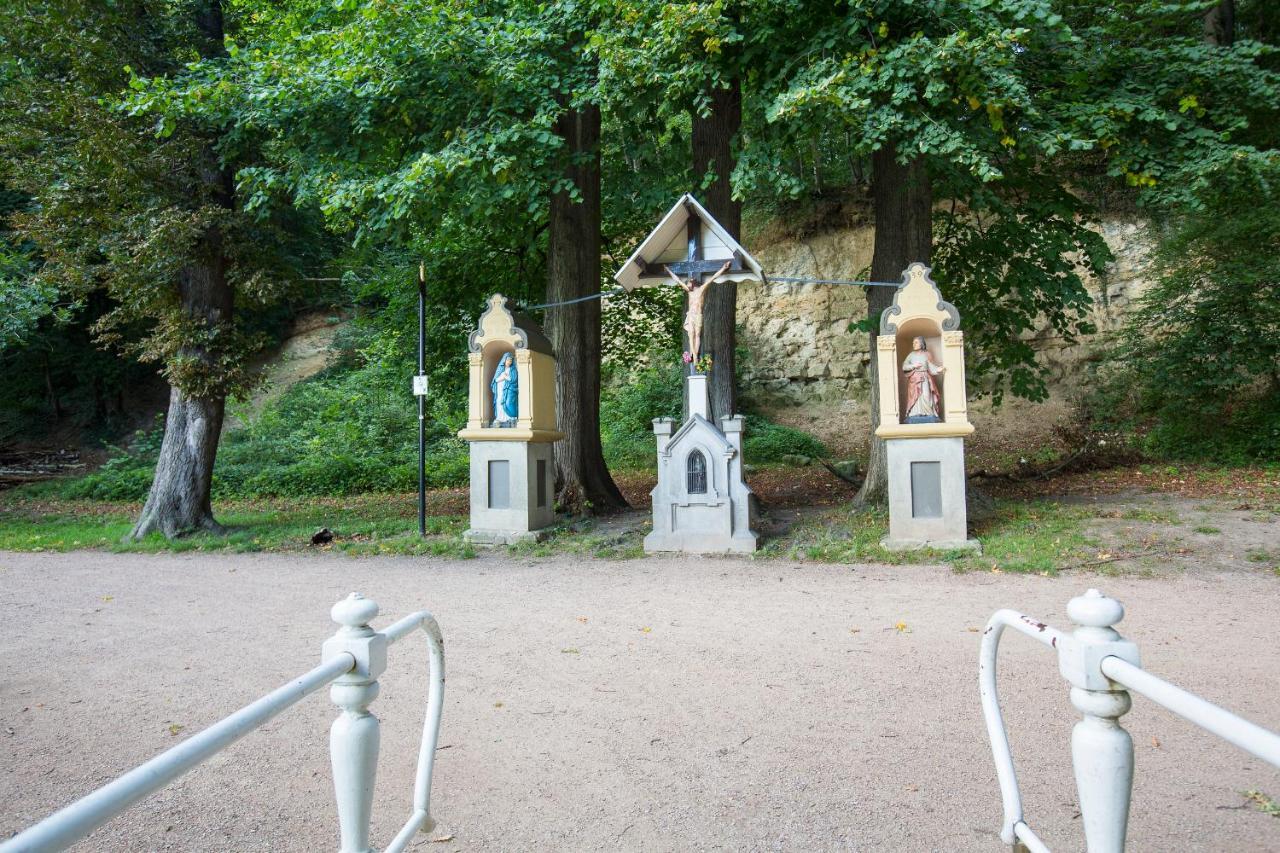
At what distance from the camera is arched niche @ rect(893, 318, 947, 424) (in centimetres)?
922

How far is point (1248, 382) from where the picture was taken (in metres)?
12.8

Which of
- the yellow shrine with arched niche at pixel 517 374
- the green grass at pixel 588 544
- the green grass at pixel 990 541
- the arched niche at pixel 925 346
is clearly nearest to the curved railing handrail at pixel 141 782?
the green grass at pixel 990 541

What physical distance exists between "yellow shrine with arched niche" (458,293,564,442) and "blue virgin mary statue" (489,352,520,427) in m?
0.07

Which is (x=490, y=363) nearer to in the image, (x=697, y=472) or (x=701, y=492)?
(x=697, y=472)

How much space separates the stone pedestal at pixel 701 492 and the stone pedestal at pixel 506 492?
A: 1848 millimetres

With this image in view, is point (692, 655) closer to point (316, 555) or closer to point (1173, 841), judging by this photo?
point (1173, 841)

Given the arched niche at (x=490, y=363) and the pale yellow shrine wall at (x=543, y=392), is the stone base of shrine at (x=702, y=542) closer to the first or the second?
the pale yellow shrine wall at (x=543, y=392)

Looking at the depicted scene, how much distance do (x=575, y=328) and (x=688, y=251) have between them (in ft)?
9.03

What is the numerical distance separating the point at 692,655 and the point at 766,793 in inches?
73.1

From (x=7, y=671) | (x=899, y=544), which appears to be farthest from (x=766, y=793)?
(x=899, y=544)

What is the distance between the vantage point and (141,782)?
1.15m

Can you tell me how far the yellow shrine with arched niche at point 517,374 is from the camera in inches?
409

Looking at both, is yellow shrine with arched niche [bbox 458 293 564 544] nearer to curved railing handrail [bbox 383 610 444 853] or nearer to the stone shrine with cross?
the stone shrine with cross

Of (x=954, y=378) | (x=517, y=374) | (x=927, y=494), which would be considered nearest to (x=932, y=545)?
(x=927, y=494)
